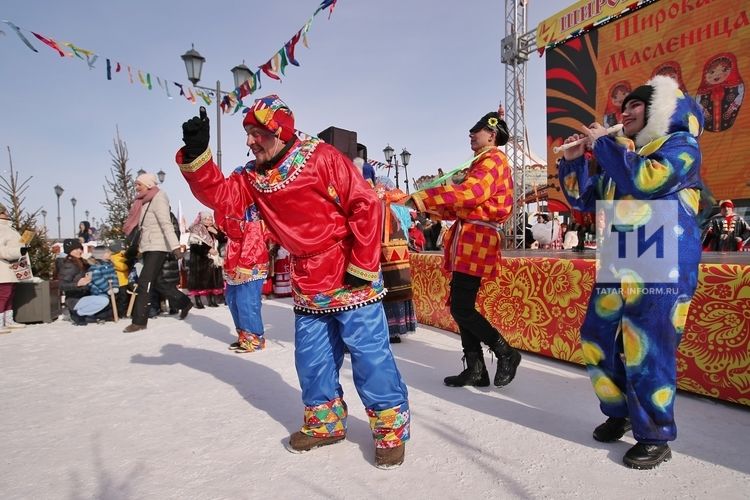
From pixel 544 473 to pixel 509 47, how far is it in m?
11.7

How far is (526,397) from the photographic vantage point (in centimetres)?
265

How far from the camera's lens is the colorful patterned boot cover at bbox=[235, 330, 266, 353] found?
3.99m

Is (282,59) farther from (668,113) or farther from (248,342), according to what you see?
(668,113)

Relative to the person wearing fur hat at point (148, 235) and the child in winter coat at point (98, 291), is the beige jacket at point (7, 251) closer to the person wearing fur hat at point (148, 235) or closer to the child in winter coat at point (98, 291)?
the child in winter coat at point (98, 291)

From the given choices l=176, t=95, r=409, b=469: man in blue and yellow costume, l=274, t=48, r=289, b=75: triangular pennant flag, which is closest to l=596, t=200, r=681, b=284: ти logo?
l=176, t=95, r=409, b=469: man in blue and yellow costume

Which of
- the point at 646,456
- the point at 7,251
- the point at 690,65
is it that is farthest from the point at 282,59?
the point at 690,65

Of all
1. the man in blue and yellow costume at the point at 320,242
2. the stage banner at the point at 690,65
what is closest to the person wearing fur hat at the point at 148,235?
the man in blue and yellow costume at the point at 320,242

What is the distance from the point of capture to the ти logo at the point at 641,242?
5.78 feet

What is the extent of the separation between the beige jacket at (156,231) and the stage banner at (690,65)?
871 cm

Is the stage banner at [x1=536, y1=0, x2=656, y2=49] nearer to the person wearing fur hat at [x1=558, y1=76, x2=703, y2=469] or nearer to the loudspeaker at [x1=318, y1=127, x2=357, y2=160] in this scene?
the loudspeaker at [x1=318, y1=127, x2=357, y2=160]

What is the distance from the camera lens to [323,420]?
6.67 feet

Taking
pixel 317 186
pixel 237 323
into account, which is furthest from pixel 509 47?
pixel 317 186

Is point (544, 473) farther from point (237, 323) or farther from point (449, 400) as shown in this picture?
point (237, 323)

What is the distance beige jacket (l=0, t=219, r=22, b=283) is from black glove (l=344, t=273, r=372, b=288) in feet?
17.5
